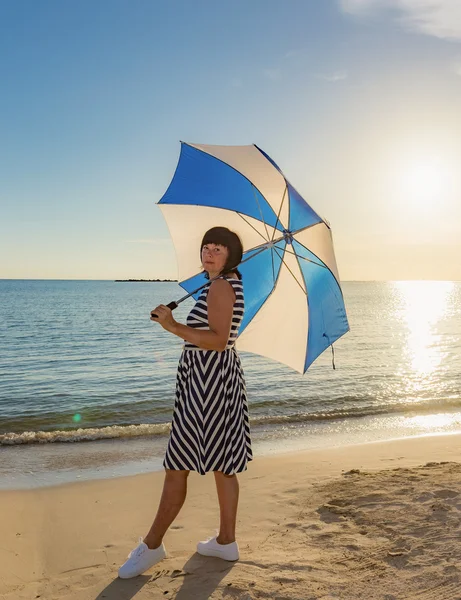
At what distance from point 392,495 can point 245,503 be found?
1452mm

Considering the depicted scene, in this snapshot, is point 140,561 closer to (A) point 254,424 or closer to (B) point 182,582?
(B) point 182,582

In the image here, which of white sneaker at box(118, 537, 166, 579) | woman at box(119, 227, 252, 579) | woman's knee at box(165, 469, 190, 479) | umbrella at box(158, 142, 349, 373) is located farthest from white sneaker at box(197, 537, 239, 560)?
umbrella at box(158, 142, 349, 373)

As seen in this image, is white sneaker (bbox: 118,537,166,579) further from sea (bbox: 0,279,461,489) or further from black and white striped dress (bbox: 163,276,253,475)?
sea (bbox: 0,279,461,489)

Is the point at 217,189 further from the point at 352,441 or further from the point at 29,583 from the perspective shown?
the point at 352,441

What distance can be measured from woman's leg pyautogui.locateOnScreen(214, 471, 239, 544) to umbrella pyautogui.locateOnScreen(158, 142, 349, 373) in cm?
115

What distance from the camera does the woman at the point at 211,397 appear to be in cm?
362

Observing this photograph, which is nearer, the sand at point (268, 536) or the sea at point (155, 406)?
the sand at point (268, 536)

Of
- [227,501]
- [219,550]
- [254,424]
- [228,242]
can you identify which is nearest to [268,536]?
[219,550]

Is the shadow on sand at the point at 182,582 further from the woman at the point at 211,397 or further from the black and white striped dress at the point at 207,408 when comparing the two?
the black and white striped dress at the point at 207,408

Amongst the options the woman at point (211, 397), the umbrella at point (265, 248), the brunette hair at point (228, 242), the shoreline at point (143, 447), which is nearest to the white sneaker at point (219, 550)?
the woman at point (211, 397)

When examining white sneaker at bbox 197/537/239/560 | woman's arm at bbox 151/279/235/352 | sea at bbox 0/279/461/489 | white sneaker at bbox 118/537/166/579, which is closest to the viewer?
woman's arm at bbox 151/279/235/352

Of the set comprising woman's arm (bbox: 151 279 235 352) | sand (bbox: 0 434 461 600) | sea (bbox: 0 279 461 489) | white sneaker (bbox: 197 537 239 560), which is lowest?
sea (bbox: 0 279 461 489)

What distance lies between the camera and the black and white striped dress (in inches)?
144

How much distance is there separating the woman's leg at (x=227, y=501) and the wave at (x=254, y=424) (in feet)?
20.6
